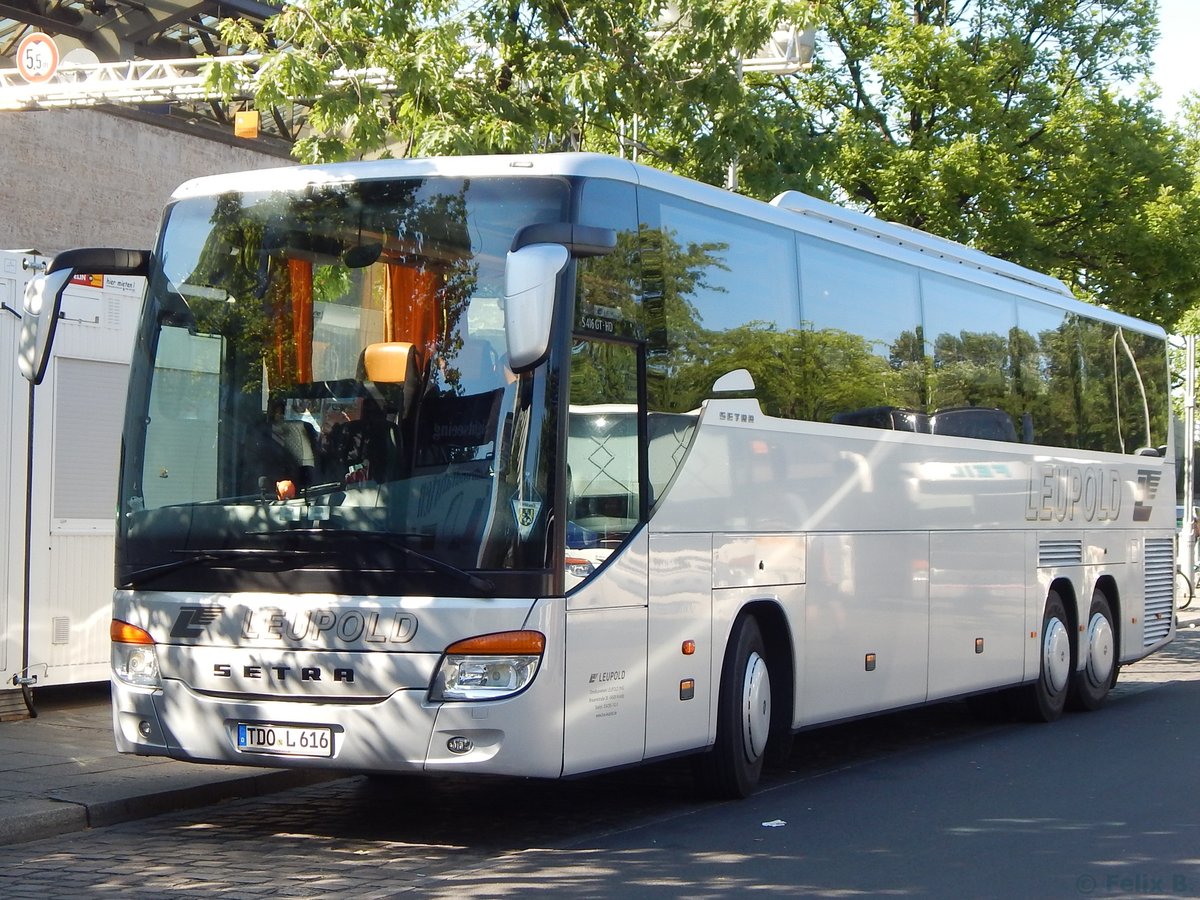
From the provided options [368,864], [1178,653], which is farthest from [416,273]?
[1178,653]

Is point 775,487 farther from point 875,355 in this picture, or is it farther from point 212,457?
point 212,457

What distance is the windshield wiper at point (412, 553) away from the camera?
25.4 feet

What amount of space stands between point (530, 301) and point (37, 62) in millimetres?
19939

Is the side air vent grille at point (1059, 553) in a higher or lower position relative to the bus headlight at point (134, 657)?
higher

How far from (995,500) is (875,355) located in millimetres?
2394

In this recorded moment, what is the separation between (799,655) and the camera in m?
10.2

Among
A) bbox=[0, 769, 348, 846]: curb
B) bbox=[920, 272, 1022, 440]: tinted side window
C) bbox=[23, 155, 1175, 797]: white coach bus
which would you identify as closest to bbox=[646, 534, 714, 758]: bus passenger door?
bbox=[23, 155, 1175, 797]: white coach bus

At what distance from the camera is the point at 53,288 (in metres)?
8.62

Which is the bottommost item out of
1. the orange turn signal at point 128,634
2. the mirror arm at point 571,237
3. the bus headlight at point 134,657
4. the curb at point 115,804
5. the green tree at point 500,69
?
the curb at point 115,804

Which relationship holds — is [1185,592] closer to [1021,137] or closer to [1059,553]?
[1021,137]

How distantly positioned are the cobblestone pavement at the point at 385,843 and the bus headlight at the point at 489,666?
0.82 m

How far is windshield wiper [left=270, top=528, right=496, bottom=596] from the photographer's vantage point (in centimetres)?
773

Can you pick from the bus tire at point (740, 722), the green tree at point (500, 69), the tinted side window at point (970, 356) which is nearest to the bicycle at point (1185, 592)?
the tinted side window at point (970, 356)

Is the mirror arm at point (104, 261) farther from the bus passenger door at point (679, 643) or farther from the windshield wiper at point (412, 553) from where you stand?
the bus passenger door at point (679, 643)
